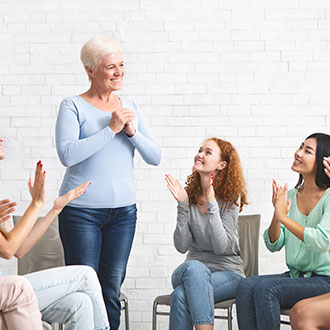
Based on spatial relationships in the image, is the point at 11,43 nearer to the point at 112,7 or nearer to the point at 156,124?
the point at 112,7

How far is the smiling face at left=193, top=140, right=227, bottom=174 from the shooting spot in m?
2.83

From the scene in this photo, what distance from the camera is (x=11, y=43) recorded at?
12.4 feet

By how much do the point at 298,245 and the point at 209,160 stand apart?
1.98 ft

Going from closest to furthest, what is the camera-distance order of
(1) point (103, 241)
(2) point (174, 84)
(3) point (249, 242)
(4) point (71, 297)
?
(4) point (71, 297) → (1) point (103, 241) → (3) point (249, 242) → (2) point (174, 84)

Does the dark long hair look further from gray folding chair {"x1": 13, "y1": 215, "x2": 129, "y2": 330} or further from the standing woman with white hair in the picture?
gray folding chair {"x1": 13, "y1": 215, "x2": 129, "y2": 330}

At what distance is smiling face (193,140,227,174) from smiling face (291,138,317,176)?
0.41m

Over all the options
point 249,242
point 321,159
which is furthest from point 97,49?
point 249,242

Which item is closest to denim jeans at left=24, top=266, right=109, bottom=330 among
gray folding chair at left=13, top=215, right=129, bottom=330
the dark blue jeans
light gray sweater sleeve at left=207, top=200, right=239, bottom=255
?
the dark blue jeans

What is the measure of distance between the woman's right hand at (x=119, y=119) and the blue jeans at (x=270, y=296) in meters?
0.86

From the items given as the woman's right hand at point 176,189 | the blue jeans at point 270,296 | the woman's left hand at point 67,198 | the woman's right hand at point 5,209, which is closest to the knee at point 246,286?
the blue jeans at point 270,296

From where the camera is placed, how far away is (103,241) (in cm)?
240

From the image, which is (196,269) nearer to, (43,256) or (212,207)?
(212,207)

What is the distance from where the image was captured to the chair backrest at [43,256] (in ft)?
10.3

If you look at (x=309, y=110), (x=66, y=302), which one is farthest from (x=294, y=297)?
(x=309, y=110)
